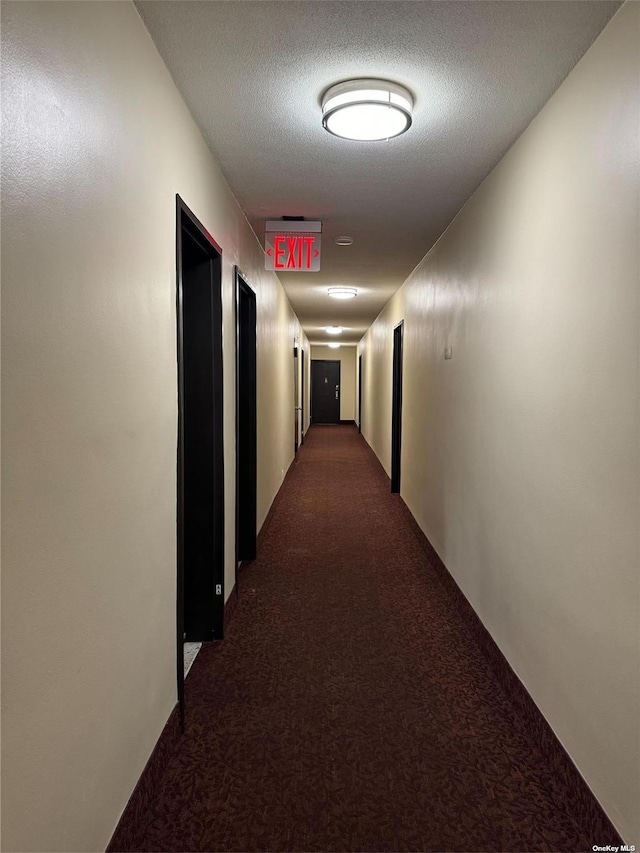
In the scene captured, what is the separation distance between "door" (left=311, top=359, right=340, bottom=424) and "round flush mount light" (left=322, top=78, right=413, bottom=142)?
50.0ft

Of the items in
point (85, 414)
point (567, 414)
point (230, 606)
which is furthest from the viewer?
point (230, 606)

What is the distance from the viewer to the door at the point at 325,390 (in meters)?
17.7

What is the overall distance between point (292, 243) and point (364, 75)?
6.57 ft

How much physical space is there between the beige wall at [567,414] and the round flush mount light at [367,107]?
2.00ft

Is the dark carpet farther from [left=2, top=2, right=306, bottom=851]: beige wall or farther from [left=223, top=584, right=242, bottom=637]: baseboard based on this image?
[left=2, top=2, right=306, bottom=851]: beige wall

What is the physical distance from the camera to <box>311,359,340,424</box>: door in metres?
17.7

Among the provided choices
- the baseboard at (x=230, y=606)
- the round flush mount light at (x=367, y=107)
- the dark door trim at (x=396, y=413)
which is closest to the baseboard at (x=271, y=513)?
the baseboard at (x=230, y=606)

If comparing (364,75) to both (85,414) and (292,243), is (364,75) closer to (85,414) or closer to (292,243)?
(85,414)

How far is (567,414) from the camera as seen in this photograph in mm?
2070

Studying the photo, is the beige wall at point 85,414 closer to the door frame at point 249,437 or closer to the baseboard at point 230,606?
the baseboard at point 230,606

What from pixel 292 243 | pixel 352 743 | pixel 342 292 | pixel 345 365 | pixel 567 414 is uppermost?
pixel 342 292

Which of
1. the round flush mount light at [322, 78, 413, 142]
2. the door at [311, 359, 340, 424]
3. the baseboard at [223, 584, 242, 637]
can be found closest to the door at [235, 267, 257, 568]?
the baseboard at [223, 584, 242, 637]

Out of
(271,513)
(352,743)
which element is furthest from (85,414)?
(271,513)

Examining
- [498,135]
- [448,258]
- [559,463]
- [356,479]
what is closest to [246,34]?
[498,135]
